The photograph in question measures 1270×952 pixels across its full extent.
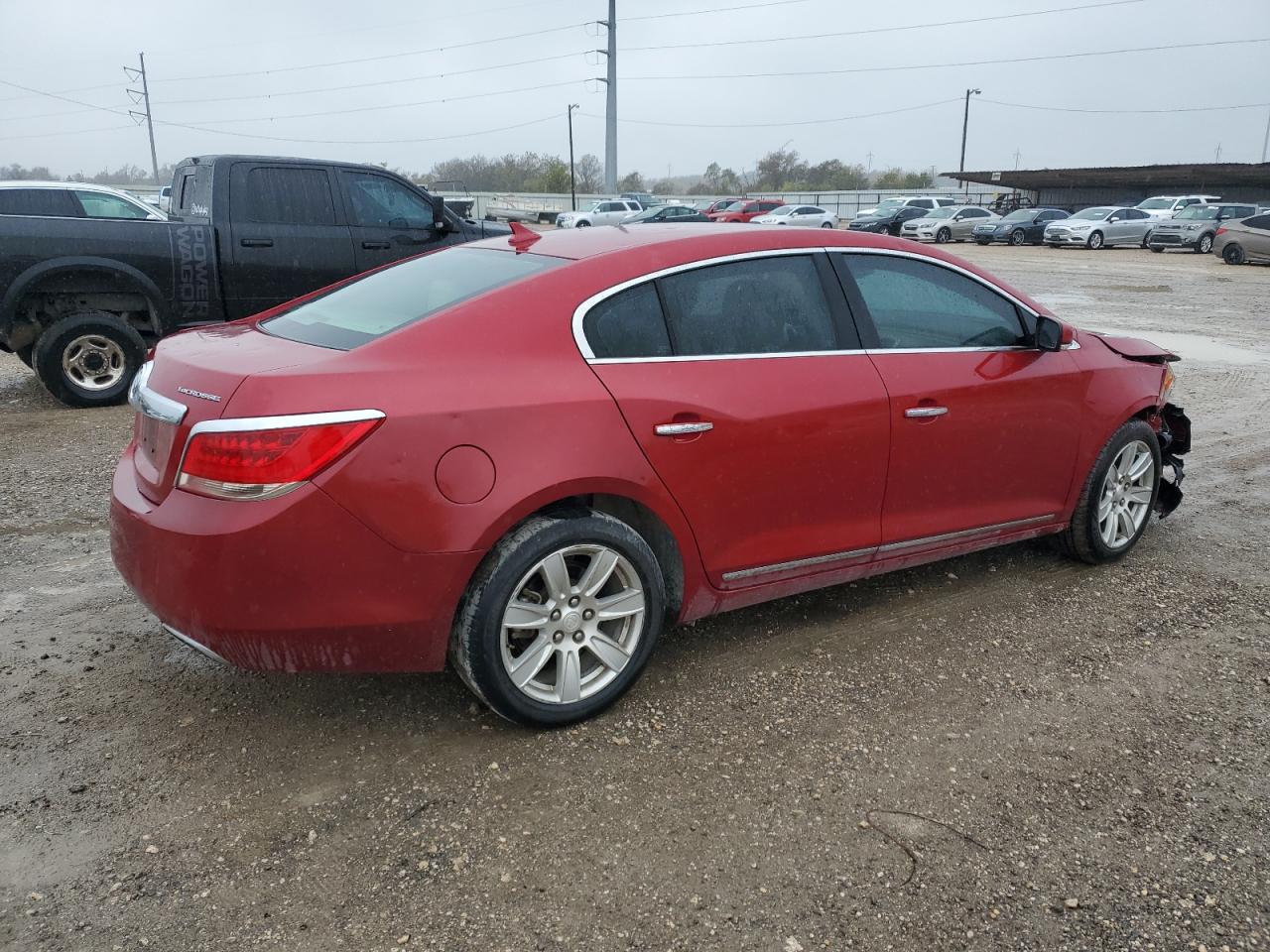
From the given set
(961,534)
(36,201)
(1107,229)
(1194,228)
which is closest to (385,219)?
(36,201)

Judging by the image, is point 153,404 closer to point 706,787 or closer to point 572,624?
point 572,624

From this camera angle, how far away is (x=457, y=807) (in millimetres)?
2943

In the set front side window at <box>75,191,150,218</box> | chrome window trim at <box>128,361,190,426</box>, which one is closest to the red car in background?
front side window at <box>75,191,150,218</box>

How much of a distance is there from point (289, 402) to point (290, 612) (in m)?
0.59

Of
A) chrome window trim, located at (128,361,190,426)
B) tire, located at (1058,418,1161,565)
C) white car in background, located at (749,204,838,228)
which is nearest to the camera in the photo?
chrome window trim, located at (128,361,190,426)

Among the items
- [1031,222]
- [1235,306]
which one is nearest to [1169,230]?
[1031,222]

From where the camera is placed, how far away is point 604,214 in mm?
41844

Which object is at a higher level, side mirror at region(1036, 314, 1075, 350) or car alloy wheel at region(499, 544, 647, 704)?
side mirror at region(1036, 314, 1075, 350)

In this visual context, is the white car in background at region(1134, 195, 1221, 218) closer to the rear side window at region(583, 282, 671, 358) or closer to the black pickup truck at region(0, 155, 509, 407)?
the black pickup truck at region(0, 155, 509, 407)

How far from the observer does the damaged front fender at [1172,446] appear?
512cm

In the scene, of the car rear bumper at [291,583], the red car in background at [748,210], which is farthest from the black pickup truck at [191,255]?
the red car in background at [748,210]

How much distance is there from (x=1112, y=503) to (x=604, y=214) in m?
38.7

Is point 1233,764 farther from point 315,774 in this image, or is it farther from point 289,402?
point 289,402

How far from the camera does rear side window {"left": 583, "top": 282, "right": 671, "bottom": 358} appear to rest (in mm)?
3328
